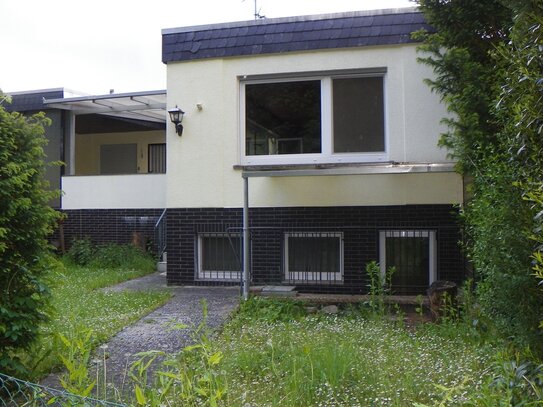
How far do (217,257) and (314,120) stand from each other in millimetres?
2852

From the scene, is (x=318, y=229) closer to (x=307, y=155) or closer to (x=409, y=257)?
(x=307, y=155)

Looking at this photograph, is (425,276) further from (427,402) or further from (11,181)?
(11,181)

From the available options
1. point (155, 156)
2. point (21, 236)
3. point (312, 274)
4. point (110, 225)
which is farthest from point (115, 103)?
point (21, 236)

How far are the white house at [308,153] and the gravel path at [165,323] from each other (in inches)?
25.1

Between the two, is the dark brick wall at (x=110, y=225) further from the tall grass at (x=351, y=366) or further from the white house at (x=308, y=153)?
the tall grass at (x=351, y=366)

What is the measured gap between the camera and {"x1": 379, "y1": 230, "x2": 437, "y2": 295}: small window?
902 cm

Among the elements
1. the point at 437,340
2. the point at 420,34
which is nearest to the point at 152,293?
the point at 437,340

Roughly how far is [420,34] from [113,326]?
18.2 feet

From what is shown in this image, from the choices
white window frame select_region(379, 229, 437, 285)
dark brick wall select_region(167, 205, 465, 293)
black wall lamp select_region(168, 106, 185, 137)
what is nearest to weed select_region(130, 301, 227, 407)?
dark brick wall select_region(167, 205, 465, 293)

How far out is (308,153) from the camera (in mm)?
9430

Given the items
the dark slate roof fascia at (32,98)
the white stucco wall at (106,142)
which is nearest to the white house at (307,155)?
the dark slate roof fascia at (32,98)

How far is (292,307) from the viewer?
25.6 ft

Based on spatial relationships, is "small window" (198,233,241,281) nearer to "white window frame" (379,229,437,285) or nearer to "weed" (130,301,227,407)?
"white window frame" (379,229,437,285)

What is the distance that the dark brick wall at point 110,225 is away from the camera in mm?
13711
